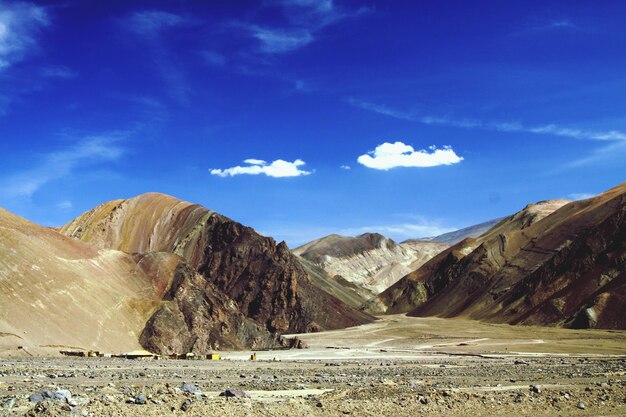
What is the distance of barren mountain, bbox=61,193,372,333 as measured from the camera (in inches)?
4584

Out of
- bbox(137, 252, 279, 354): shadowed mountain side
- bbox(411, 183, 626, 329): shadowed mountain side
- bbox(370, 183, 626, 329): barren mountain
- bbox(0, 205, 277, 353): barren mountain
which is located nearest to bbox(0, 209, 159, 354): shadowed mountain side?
bbox(0, 205, 277, 353): barren mountain

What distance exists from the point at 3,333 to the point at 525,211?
551 ft

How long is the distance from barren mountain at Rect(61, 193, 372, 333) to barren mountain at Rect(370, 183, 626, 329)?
32.2 m

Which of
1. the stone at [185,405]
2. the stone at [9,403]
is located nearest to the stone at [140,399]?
the stone at [185,405]

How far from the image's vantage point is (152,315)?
246 ft

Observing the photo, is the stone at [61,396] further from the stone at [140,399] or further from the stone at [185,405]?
the stone at [185,405]

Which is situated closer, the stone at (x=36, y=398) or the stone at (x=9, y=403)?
the stone at (x=9, y=403)

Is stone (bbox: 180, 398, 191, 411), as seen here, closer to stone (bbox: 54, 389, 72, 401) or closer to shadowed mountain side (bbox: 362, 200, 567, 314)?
stone (bbox: 54, 389, 72, 401)

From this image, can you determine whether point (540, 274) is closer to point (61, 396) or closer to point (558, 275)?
point (558, 275)

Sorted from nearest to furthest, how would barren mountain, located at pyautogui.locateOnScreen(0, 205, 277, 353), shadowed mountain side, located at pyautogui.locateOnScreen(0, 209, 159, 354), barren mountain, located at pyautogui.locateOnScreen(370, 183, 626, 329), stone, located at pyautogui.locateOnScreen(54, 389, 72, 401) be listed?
stone, located at pyautogui.locateOnScreen(54, 389, 72, 401), shadowed mountain side, located at pyautogui.locateOnScreen(0, 209, 159, 354), barren mountain, located at pyautogui.locateOnScreen(0, 205, 277, 353), barren mountain, located at pyautogui.locateOnScreen(370, 183, 626, 329)

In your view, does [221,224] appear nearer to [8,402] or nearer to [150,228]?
[150,228]

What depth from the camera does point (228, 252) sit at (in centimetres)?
12369

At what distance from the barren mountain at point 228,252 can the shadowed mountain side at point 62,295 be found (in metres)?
33.9

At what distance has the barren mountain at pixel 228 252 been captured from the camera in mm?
116438
